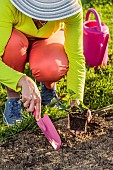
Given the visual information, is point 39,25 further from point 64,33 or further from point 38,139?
point 38,139

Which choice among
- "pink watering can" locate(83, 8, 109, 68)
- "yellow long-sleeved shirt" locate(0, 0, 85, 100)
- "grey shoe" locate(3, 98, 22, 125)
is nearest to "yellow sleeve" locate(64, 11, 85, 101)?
"yellow long-sleeved shirt" locate(0, 0, 85, 100)

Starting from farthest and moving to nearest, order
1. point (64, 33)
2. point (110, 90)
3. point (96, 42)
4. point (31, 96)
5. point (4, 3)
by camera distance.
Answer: point (96, 42) < point (110, 90) < point (64, 33) < point (4, 3) < point (31, 96)

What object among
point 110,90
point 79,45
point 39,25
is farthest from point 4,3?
point 110,90

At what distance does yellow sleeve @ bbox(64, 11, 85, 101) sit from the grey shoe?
1.38 ft

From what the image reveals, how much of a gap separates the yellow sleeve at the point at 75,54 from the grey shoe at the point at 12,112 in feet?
1.38

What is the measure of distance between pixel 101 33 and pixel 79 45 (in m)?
0.77

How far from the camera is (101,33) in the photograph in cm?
359

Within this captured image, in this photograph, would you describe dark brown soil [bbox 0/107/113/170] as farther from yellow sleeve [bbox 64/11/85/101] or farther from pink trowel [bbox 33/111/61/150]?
yellow sleeve [bbox 64/11/85/101]

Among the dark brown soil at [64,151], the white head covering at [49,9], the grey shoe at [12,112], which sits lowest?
the dark brown soil at [64,151]

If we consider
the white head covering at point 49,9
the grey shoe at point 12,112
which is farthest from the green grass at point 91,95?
the white head covering at point 49,9

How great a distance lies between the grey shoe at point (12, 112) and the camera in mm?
3076

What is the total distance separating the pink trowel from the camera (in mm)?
2650

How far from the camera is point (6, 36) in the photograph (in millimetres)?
2789

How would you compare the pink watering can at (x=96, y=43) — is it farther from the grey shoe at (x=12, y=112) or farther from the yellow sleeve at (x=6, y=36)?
the yellow sleeve at (x=6, y=36)
